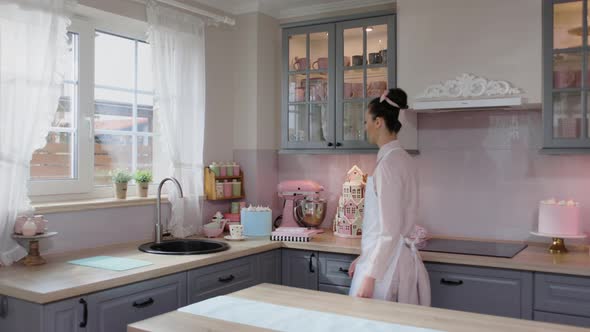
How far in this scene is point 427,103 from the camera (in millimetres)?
3217

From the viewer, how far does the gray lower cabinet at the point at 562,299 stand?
8.76 feet

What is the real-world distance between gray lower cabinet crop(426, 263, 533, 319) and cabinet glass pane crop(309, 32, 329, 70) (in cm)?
150

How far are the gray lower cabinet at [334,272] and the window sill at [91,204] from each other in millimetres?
1055

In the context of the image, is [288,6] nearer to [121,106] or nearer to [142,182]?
[121,106]

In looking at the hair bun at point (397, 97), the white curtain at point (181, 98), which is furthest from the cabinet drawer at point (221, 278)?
the hair bun at point (397, 97)

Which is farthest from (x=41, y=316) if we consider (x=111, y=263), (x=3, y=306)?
(x=111, y=263)

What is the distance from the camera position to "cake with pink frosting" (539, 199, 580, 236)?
303cm

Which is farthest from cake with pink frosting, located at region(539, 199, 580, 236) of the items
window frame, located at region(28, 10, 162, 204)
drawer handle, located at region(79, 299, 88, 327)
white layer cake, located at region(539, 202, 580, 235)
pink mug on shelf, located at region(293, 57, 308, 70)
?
window frame, located at region(28, 10, 162, 204)

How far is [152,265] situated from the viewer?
8.83ft

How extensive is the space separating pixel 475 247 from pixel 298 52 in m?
1.70

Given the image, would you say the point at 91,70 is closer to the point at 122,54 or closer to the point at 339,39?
the point at 122,54

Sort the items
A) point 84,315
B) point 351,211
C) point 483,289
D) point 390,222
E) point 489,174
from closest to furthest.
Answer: point 84,315 < point 390,222 < point 483,289 < point 489,174 < point 351,211

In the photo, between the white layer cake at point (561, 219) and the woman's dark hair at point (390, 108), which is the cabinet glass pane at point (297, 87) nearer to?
the woman's dark hair at point (390, 108)

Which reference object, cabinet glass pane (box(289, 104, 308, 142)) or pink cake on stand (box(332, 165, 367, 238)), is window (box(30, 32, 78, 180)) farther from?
pink cake on stand (box(332, 165, 367, 238))
